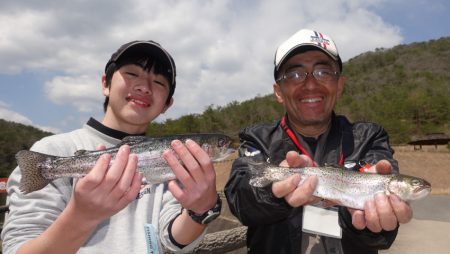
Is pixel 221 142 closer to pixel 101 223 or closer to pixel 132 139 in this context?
pixel 132 139

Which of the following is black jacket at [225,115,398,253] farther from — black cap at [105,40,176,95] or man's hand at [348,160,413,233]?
black cap at [105,40,176,95]

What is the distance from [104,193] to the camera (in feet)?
9.54

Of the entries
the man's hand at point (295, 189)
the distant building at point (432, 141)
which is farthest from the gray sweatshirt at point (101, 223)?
the distant building at point (432, 141)

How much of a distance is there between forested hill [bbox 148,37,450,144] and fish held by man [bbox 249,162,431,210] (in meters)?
57.8

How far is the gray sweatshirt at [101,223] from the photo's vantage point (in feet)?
9.91

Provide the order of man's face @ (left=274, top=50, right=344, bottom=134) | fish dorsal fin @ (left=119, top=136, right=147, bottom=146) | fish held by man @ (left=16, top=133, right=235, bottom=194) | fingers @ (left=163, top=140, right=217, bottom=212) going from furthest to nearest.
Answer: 1. man's face @ (left=274, top=50, right=344, bottom=134)
2. fish dorsal fin @ (left=119, top=136, right=147, bottom=146)
3. fingers @ (left=163, top=140, right=217, bottom=212)
4. fish held by man @ (left=16, top=133, right=235, bottom=194)

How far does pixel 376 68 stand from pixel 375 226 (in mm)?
161893

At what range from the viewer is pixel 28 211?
3055mm

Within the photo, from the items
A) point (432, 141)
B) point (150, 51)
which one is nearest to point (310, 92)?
point (150, 51)

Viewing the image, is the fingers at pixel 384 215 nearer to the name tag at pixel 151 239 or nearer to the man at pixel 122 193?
the man at pixel 122 193

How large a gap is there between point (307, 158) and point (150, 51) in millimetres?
1983

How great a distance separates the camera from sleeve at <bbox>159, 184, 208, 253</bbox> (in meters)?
3.71

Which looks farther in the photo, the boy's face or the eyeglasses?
the eyeglasses

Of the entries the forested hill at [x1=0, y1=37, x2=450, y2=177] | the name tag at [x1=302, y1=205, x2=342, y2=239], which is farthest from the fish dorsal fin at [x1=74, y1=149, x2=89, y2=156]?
the forested hill at [x1=0, y1=37, x2=450, y2=177]
